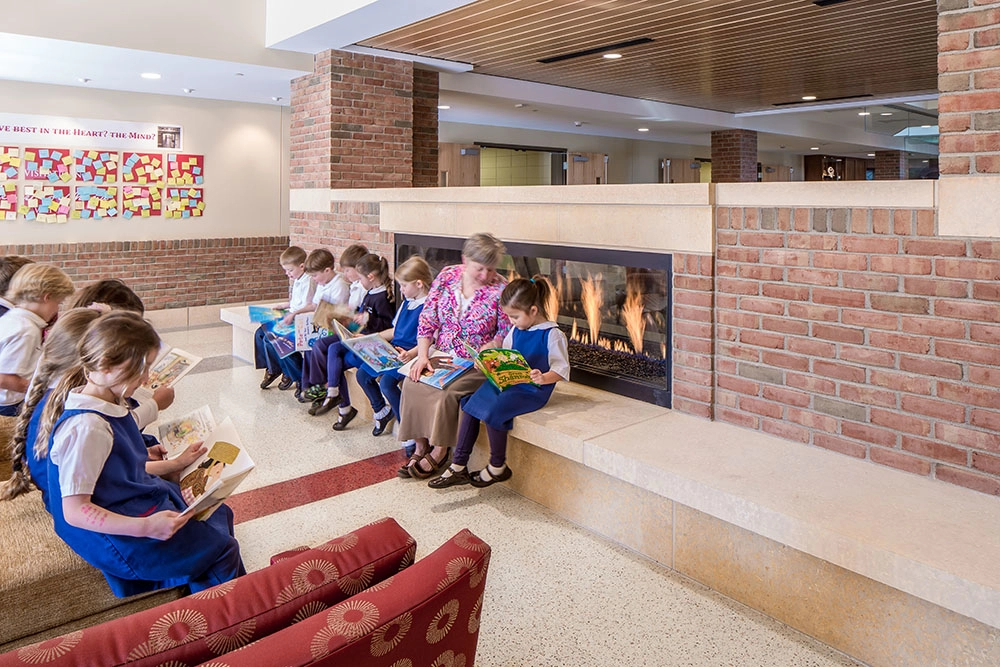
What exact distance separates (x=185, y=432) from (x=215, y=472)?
1.22 feet

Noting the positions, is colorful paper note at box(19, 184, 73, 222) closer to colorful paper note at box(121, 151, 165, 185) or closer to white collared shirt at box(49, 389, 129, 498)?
colorful paper note at box(121, 151, 165, 185)

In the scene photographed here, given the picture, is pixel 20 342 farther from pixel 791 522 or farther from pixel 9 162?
pixel 9 162

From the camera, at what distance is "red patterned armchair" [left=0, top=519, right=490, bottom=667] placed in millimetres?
1081

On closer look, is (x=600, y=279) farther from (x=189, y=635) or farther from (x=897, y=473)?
(x=189, y=635)

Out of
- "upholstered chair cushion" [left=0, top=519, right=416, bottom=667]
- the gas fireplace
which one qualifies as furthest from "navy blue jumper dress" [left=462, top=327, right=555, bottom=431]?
"upholstered chair cushion" [left=0, top=519, right=416, bottom=667]

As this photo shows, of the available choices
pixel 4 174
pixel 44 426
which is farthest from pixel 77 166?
pixel 44 426

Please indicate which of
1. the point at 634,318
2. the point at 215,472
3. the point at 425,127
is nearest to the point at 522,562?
the point at 215,472

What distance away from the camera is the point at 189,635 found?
1161 millimetres

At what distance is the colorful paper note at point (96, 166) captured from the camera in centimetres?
782

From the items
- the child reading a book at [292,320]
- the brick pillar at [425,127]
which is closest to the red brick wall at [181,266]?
the brick pillar at [425,127]

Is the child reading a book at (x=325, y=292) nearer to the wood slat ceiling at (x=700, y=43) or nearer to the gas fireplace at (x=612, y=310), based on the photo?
the gas fireplace at (x=612, y=310)

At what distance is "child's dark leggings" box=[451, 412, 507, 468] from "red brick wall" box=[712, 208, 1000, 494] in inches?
41.1

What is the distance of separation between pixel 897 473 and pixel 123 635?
2725 millimetres

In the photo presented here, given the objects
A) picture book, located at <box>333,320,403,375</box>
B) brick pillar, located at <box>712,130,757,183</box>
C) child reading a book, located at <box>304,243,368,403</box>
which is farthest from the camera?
brick pillar, located at <box>712,130,757,183</box>
